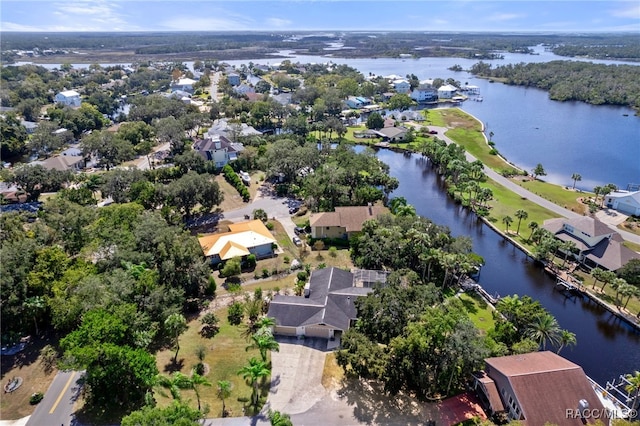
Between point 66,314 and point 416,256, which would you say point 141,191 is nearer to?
point 66,314

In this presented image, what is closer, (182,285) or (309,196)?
(182,285)

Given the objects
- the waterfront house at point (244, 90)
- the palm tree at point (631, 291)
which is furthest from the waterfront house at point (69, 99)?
the palm tree at point (631, 291)

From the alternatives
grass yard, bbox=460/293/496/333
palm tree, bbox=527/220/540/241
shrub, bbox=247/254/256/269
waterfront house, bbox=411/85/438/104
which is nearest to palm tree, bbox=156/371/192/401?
shrub, bbox=247/254/256/269

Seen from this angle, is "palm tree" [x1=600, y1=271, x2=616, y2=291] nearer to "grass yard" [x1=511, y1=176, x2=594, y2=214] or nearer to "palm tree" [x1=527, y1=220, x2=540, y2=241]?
"palm tree" [x1=527, y1=220, x2=540, y2=241]

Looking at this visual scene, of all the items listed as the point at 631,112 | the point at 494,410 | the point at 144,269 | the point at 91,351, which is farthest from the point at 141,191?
the point at 631,112

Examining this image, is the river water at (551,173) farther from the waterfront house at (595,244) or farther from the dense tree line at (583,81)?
the dense tree line at (583,81)

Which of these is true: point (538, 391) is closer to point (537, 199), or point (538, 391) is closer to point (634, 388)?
point (634, 388)
